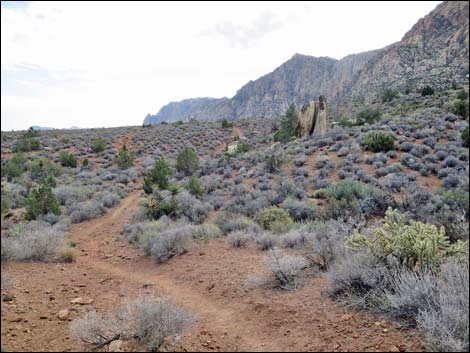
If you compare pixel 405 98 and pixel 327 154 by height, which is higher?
pixel 405 98

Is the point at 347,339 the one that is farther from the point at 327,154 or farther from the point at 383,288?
the point at 327,154

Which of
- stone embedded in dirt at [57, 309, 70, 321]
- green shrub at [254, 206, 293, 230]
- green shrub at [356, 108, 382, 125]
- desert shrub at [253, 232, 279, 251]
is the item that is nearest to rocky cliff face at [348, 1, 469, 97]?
green shrub at [356, 108, 382, 125]

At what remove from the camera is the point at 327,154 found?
63.1 ft

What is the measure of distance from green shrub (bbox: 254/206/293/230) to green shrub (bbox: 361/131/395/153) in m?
9.83

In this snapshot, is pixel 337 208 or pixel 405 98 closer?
pixel 337 208

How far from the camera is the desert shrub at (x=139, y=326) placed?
12.5ft

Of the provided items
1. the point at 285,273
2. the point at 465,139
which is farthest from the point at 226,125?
the point at 285,273

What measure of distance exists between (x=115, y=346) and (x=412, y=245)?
169 inches

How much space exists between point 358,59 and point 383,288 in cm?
16963

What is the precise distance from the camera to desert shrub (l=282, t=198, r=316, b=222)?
10.6m

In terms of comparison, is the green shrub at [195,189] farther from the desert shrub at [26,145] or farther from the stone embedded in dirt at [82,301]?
the desert shrub at [26,145]

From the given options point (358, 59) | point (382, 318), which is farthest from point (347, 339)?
point (358, 59)

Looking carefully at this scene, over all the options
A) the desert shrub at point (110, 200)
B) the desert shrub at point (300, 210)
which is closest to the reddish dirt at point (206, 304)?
the desert shrub at point (300, 210)

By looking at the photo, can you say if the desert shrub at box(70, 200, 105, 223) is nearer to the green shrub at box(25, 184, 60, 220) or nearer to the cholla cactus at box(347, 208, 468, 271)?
the green shrub at box(25, 184, 60, 220)
